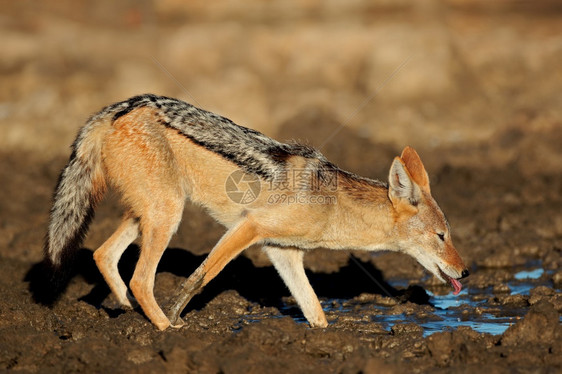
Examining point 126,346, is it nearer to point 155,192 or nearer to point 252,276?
point 155,192

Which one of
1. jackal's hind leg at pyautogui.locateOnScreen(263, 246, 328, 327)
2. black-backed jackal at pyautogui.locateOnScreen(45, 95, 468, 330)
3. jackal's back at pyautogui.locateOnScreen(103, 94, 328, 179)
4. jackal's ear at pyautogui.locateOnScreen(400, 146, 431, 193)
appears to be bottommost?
jackal's hind leg at pyautogui.locateOnScreen(263, 246, 328, 327)

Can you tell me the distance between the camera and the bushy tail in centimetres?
807

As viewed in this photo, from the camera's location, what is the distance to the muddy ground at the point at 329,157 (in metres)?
6.71

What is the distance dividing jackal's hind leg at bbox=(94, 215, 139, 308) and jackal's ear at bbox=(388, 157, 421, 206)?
2.89 metres

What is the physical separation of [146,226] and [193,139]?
3.40 feet

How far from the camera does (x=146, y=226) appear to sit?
7.89 metres

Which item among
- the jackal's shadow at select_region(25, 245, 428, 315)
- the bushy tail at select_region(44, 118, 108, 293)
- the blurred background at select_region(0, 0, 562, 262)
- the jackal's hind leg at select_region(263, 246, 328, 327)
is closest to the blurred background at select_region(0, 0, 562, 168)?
the blurred background at select_region(0, 0, 562, 262)

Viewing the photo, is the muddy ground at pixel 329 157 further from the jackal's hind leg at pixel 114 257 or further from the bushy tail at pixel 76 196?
the bushy tail at pixel 76 196

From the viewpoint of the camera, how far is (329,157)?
1673 centimetres

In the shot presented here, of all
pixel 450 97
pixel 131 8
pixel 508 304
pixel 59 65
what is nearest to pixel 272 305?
pixel 508 304

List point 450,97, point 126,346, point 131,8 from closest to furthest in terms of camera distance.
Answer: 1. point 126,346
2. point 450,97
3. point 131,8

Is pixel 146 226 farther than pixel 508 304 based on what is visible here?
No

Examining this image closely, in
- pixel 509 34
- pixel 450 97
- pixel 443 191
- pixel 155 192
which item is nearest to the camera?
pixel 155 192

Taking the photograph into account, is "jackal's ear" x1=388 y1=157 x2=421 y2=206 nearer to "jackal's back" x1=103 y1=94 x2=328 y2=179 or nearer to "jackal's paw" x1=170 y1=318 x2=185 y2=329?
"jackal's back" x1=103 y1=94 x2=328 y2=179
